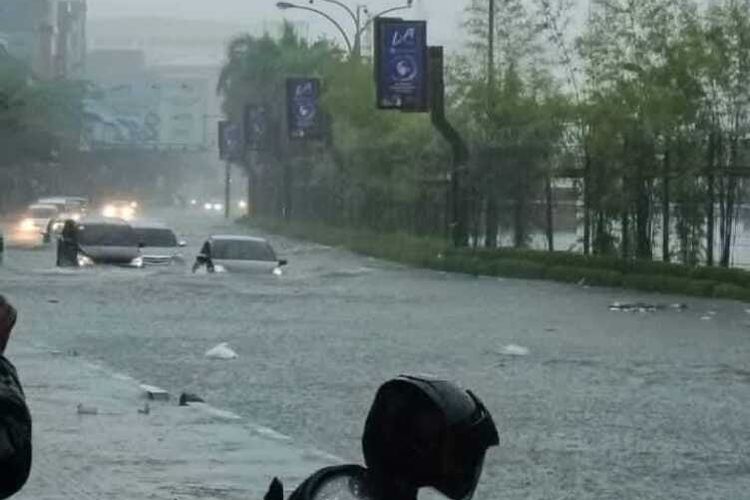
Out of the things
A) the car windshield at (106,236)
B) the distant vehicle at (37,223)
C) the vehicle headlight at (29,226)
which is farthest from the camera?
the vehicle headlight at (29,226)

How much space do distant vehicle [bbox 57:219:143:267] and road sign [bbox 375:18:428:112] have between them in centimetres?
746

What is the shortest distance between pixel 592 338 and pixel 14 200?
103902mm

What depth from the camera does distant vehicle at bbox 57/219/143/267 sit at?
2031 inches

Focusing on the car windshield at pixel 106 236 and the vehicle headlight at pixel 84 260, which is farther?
the car windshield at pixel 106 236

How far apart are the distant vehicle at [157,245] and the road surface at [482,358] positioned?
25.4 feet

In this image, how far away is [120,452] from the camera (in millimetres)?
14203

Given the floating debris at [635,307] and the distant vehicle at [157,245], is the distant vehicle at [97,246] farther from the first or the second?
the floating debris at [635,307]

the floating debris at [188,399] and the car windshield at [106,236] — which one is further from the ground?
the floating debris at [188,399]

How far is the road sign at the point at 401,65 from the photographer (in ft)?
184

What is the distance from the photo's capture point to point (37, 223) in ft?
272

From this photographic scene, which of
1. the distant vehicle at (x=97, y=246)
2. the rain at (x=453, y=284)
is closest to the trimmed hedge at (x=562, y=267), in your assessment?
the rain at (x=453, y=284)

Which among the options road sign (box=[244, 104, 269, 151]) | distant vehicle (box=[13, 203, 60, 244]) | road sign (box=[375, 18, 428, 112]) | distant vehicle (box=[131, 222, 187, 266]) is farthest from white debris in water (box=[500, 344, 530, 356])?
road sign (box=[244, 104, 269, 151])

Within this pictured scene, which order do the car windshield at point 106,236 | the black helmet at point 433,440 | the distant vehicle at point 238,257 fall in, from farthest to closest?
1. the car windshield at point 106,236
2. the distant vehicle at point 238,257
3. the black helmet at point 433,440

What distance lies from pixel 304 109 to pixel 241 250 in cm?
3277
